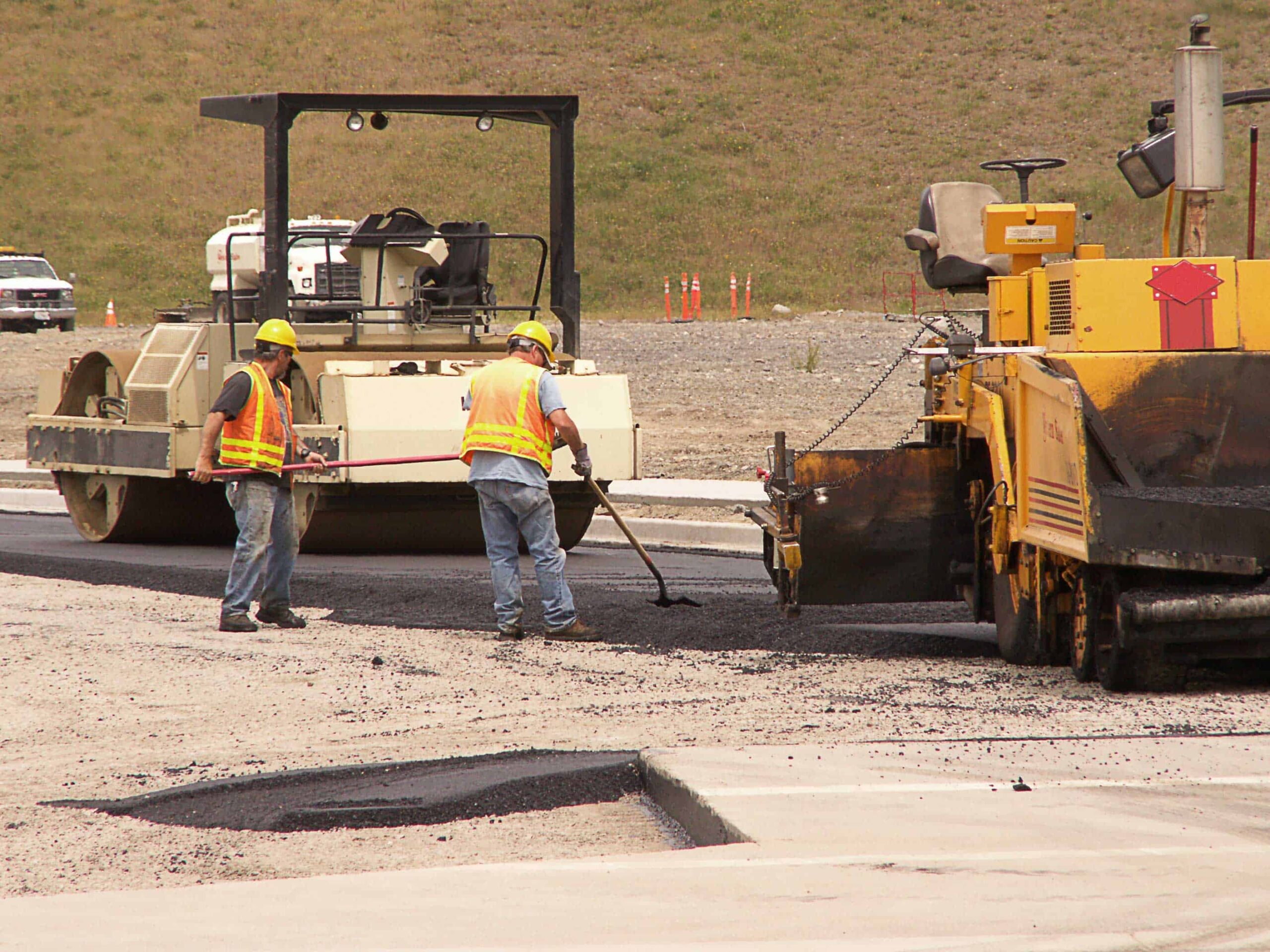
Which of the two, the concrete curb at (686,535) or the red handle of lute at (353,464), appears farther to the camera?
the concrete curb at (686,535)

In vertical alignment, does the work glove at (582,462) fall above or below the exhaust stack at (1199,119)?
below

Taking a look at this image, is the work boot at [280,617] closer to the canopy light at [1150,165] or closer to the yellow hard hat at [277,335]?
the yellow hard hat at [277,335]

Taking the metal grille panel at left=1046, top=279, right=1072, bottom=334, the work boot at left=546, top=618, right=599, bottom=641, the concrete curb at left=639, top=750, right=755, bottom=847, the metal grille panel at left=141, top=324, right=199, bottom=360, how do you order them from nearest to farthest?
1. the concrete curb at left=639, top=750, right=755, bottom=847
2. the metal grille panel at left=1046, top=279, right=1072, bottom=334
3. the work boot at left=546, top=618, right=599, bottom=641
4. the metal grille panel at left=141, top=324, right=199, bottom=360

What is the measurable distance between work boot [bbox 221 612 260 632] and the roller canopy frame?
3171 mm

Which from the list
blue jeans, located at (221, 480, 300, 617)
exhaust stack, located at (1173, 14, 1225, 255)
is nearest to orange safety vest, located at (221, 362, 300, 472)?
blue jeans, located at (221, 480, 300, 617)

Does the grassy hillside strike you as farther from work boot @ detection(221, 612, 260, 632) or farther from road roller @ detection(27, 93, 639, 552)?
work boot @ detection(221, 612, 260, 632)

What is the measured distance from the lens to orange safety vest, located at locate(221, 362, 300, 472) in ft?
30.5

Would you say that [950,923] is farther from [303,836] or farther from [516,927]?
[303,836]

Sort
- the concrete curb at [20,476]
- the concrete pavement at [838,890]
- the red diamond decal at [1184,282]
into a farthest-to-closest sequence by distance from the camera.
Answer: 1. the concrete curb at [20,476]
2. the red diamond decal at [1184,282]
3. the concrete pavement at [838,890]

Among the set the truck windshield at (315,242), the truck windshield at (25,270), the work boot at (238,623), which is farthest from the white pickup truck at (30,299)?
the work boot at (238,623)

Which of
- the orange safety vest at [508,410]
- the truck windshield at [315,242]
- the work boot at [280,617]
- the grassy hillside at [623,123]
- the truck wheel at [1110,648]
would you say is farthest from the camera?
the grassy hillside at [623,123]

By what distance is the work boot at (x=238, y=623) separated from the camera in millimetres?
9078

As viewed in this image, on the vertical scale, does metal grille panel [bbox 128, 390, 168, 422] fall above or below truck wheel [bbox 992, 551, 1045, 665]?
above

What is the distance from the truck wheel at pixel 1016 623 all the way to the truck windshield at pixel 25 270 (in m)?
30.7
